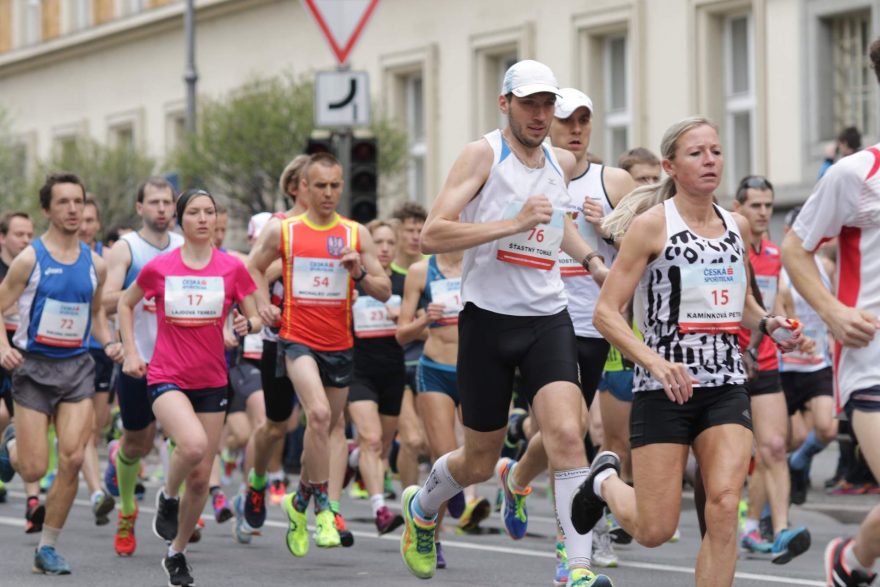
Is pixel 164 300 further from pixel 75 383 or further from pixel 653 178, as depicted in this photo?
pixel 653 178

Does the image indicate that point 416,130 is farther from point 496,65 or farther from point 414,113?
point 496,65

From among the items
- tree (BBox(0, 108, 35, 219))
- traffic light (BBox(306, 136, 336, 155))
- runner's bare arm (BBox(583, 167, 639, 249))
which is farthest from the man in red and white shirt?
tree (BBox(0, 108, 35, 219))

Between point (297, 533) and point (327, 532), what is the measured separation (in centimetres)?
27

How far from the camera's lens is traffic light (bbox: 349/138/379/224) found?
17.1 m

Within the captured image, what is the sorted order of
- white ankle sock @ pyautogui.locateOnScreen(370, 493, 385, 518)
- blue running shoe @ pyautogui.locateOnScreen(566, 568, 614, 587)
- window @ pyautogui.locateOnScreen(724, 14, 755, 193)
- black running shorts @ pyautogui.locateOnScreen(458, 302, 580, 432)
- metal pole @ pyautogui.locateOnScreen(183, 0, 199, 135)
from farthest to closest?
metal pole @ pyautogui.locateOnScreen(183, 0, 199, 135) → window @ pyautogui.locateOnScreen(724, 14, 755, 193) → white ankle sock @ pyautogui.locateOnScreen(370, 493, 385, 518) → black running shorts @ pyautogui.locateOnScreen(458, 302, 580, 432) → blue running shoe @ pyautogui.locateOnScreen(566, 568, 614, 587)

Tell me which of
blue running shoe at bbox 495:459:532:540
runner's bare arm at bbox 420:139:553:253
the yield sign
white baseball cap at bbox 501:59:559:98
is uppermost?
the yield sign

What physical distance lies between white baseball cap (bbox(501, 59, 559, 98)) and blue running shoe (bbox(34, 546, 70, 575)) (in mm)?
3703

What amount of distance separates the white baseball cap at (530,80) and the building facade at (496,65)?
16.2 meters

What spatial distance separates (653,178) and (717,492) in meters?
4.39

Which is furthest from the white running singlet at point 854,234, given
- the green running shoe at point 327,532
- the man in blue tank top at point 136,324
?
the man in blue tank top at point 136,324

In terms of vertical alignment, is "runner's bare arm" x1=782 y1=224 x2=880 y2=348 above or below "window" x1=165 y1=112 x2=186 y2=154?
below

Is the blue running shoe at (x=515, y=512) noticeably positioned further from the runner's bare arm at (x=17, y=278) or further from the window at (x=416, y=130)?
the window at (x=416, y=130)

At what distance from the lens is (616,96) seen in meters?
29.8

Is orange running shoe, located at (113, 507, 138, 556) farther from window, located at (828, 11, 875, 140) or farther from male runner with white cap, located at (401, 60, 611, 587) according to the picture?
window, located at (828, 11, 875, 140)
